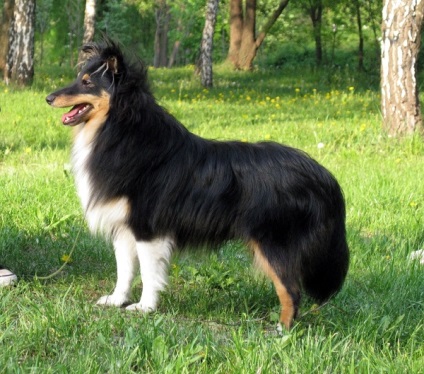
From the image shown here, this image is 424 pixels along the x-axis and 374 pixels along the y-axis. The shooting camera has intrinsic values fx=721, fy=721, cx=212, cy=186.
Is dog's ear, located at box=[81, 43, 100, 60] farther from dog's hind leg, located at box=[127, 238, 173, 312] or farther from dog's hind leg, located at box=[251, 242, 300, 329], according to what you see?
dog's hind leg, located at box=[251, 242, 300, 329]

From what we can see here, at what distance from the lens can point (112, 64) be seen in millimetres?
3807

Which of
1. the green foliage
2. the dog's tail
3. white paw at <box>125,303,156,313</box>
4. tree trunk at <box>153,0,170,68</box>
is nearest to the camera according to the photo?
the dog's tail

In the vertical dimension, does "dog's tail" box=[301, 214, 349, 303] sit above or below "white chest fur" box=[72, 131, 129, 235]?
below

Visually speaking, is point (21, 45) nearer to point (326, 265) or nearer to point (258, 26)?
point (326, 265)

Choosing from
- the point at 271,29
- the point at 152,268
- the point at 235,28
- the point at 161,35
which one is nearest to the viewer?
the point at 152,268

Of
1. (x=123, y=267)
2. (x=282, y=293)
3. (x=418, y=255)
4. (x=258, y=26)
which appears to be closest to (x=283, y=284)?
(x=282, y=293)

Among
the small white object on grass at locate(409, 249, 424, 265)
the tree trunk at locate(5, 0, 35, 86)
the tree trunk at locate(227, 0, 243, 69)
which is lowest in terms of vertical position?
the small white object on grass at locate(409, 249, 424, 265)

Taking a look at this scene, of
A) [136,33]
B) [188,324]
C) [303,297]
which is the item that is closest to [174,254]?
[188,324]

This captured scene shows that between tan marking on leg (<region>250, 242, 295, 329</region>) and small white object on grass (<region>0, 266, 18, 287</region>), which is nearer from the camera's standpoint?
tan marking on leg (<region>250, 242, 295, 329</region>)

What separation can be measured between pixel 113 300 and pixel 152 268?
35cm

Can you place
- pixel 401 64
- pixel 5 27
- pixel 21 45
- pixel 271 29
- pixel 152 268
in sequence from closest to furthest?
pixel 152 268
pixel 401 64
pixel 21 45
pixel 5 27
pixel 271 29

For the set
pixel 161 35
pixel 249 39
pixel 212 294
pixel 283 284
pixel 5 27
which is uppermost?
pixel 161 35

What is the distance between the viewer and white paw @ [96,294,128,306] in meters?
4.12

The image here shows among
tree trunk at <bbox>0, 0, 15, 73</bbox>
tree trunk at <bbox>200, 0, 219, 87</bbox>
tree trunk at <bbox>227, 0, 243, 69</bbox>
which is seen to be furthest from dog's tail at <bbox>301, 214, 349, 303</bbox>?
tree trunk at <bbox>227, 0, 243, 69</bbox>
